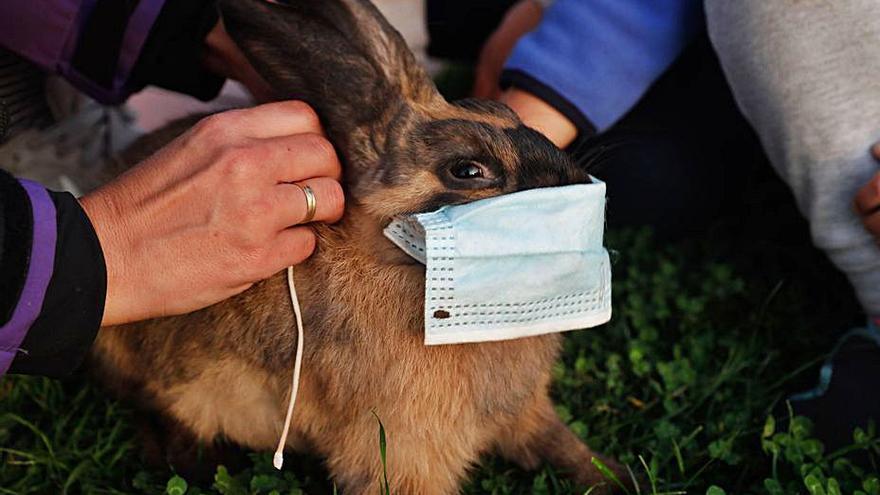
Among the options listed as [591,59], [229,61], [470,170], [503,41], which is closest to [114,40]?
[229,61]

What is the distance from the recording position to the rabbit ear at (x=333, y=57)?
1752 millimetres

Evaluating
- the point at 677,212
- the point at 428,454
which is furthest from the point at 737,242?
the point at 428,454

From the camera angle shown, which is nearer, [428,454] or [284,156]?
[284,156]

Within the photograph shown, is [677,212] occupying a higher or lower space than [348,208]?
lower

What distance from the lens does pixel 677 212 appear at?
2.96 meters

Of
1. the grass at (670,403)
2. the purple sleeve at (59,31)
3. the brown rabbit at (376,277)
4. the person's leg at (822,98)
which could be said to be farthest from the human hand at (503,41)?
the brown rabbit at (376,277)

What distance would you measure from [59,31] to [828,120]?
1.84 meters

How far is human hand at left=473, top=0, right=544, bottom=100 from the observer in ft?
10.5

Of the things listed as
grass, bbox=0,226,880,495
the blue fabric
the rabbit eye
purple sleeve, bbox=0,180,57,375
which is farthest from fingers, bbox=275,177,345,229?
the blue fabric

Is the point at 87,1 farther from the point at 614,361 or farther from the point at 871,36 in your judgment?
the point at 871,36

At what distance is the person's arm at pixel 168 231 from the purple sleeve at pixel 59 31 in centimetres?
68

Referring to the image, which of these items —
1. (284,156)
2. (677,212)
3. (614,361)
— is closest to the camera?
(284,156)

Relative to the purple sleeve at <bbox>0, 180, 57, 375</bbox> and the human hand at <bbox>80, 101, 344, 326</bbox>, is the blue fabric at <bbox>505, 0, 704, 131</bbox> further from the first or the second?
the purple sleeve at <bbox>0, 180, 57, 375</bbox>

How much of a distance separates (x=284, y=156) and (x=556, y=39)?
1.12 meters
